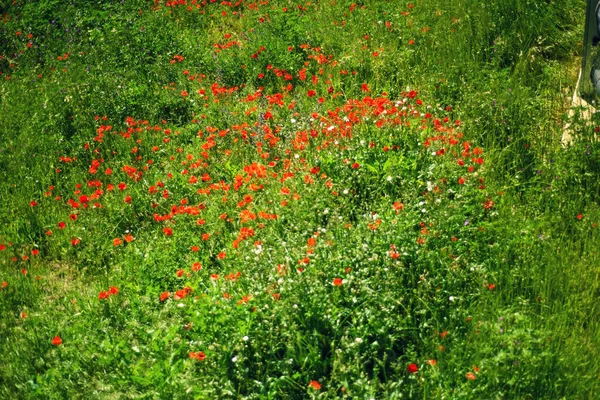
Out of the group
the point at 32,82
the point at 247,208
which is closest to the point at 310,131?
the point at 247,208

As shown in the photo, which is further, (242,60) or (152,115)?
(242,60)

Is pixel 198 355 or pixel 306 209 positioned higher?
pixel 306 209

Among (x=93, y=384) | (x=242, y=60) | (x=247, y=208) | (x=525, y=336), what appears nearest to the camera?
(x=525, y=336)

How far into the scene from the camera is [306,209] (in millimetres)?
4094

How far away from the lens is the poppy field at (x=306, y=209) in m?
3.11

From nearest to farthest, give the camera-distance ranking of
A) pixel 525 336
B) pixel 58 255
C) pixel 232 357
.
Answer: pixel 525 336
pixel 232 357
pixel 58 255

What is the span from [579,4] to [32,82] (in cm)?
600

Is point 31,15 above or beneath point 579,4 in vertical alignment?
beneath

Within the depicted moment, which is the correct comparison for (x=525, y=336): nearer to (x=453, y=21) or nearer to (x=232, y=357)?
(x=232, y=357)

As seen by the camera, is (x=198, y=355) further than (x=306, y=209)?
No

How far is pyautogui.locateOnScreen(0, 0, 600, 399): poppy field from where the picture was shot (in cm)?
311

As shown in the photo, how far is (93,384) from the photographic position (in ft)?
11.2

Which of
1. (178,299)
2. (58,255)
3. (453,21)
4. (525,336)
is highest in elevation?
(453,21)

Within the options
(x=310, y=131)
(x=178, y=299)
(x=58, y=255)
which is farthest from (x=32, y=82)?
(x=178, y=299)
